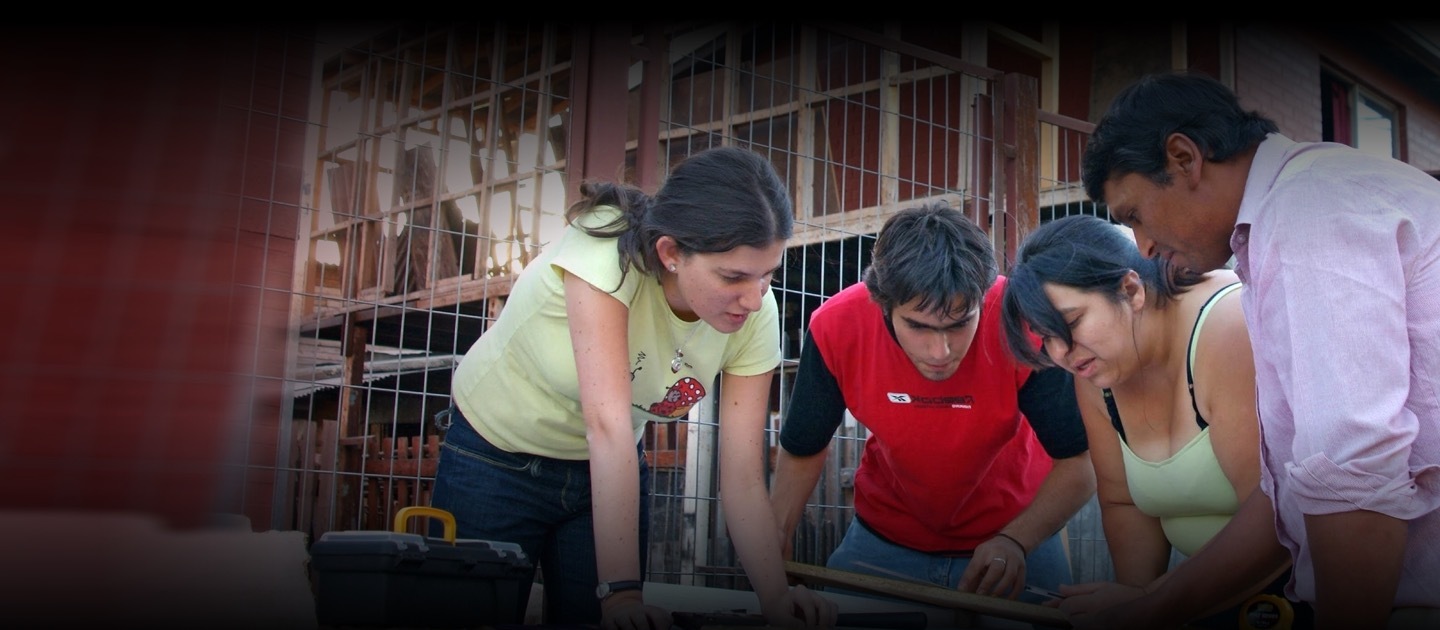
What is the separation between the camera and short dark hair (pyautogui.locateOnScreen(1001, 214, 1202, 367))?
2250 mm

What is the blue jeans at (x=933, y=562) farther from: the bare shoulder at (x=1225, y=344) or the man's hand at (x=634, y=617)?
the man's hand at (x=634, y=617)

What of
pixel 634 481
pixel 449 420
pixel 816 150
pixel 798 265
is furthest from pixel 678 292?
pixel 816 150

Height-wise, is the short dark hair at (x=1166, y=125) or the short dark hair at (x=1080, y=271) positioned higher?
the short dark hair at (x=1166, y=125)

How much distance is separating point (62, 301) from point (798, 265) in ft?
8.06

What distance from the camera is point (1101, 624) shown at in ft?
6.77

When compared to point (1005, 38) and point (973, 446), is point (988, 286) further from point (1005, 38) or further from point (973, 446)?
point (1005, 38)

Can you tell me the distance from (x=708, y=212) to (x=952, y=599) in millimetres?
851

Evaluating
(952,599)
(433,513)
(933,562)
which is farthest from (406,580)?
(933,562)

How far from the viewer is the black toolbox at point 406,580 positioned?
59.5 inches

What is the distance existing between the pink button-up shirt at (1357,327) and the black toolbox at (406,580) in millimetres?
1056

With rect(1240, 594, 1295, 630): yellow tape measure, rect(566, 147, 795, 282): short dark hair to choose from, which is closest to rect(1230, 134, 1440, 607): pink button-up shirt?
rect(1240, 594, 1295, 630): yellow tape measure

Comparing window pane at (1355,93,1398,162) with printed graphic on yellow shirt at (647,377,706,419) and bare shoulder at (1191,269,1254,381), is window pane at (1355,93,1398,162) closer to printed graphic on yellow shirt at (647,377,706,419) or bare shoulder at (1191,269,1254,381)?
bare shoulder at (1191,269,1254,381)

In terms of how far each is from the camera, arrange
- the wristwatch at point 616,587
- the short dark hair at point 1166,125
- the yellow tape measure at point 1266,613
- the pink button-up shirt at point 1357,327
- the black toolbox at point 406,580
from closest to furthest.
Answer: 1. the pink button-up shirt at point 1357,327
2. the black toolbox at point 406,580
3. the short dark hair at point 1166,125
4. the wristwatch at point 616,587
5. the yellow tape measure at point 1266,613

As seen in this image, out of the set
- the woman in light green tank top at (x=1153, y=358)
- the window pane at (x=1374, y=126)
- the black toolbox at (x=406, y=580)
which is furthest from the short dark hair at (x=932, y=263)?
the window pane at (x=1374, y=126)
